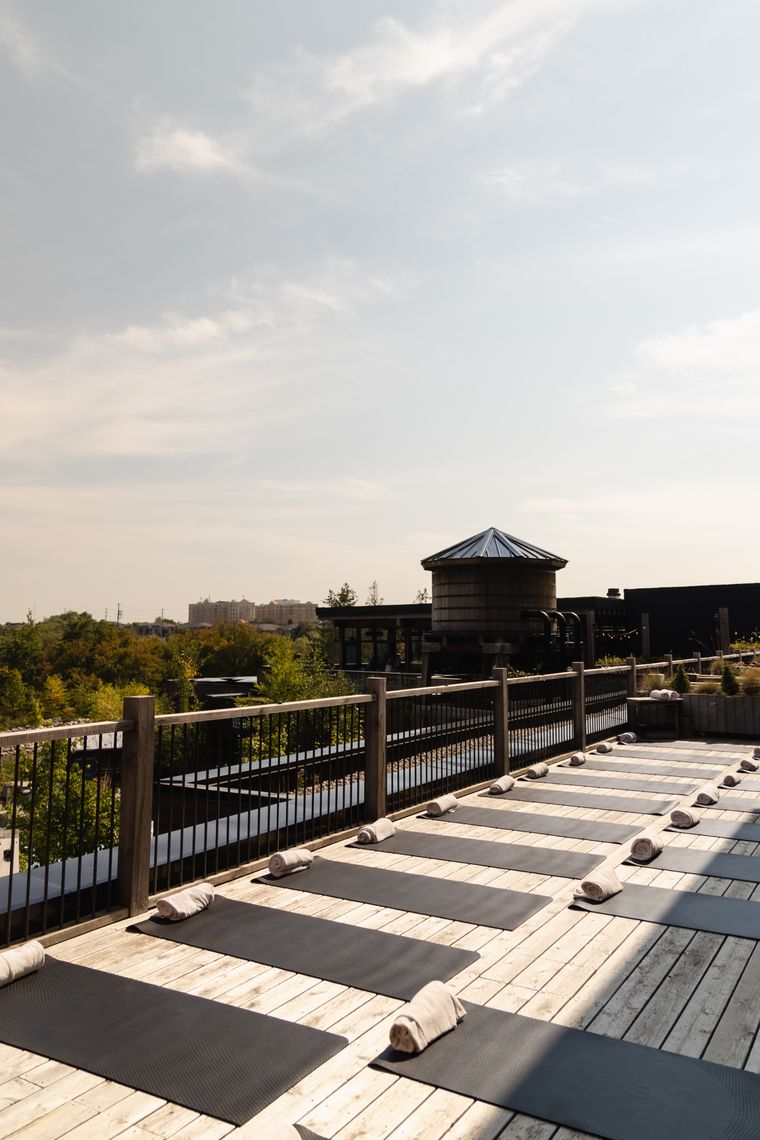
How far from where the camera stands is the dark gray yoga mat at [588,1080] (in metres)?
2.75

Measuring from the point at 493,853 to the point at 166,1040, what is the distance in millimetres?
3814

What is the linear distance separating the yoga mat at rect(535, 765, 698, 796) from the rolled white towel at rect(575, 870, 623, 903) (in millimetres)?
3959

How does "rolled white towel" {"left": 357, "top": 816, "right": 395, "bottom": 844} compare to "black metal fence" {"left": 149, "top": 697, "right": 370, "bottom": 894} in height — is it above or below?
below

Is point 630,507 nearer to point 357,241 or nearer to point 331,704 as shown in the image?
point 357,241

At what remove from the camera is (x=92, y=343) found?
700 inches

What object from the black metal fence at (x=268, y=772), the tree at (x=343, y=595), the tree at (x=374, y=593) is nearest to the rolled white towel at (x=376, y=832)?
the black metal fence at (x=268, y=772)

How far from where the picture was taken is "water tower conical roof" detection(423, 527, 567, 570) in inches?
804

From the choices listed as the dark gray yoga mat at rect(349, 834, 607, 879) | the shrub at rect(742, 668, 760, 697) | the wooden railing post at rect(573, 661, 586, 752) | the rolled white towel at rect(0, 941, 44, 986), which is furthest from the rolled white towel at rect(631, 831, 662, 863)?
the shrub at rect(742, 668, 760, 697)

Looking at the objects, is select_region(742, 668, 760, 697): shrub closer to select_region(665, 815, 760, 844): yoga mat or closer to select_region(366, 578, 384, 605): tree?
select_region(665, 815, 760, 844): yoga mat

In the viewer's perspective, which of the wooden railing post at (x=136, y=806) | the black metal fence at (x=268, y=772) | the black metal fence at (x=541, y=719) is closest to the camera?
the black metal fence at (x=268, y=772)

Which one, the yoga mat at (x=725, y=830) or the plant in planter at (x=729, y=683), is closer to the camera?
the yoga mat at (x=725, y=830)

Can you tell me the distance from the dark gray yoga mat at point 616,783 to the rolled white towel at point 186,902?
5.74 metres

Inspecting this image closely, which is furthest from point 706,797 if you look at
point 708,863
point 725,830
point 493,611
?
point 493,611

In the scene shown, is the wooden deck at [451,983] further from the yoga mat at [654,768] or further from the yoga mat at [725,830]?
the yoga mat at [654,768]
